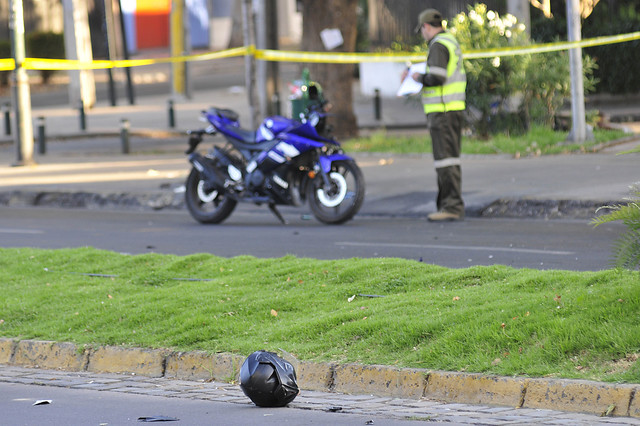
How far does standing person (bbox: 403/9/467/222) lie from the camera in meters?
12.3

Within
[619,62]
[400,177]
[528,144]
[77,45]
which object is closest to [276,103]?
Result: [619,62]

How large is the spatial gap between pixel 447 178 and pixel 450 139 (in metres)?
0.40

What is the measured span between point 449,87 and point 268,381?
707 cm

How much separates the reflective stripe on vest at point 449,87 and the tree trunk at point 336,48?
8954 mm

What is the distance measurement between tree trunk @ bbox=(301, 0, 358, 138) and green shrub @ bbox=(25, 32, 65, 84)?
26.3 meters

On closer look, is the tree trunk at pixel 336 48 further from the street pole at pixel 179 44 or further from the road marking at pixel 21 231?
the street pole at pixel 179 44

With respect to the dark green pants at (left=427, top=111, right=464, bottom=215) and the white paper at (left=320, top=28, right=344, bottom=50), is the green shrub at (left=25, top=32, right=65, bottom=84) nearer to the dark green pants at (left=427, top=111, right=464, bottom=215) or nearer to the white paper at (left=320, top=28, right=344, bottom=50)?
the white paper at (left=320, top=28, right=344, bottom=50)

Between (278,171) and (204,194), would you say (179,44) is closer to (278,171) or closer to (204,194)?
(204,194)

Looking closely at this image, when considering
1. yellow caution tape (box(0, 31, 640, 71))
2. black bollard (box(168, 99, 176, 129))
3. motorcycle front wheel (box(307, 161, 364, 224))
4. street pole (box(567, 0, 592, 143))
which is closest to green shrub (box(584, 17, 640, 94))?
yellow caution tape (box(0, 31, 640, 71))

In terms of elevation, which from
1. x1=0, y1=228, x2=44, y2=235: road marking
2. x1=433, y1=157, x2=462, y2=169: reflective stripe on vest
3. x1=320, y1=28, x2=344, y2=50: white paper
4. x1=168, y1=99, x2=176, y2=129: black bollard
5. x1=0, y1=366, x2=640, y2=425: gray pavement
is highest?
x1=320, y1=28, x2=344, y2=50: white paper

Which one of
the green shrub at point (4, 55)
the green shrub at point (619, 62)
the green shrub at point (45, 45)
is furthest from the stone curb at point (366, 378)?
the green shrub at point (45, 45)

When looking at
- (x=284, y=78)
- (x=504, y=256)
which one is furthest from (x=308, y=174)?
(x=284, y=78)

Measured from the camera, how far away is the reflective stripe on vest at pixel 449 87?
40.5 ft

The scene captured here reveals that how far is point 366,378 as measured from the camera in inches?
247
